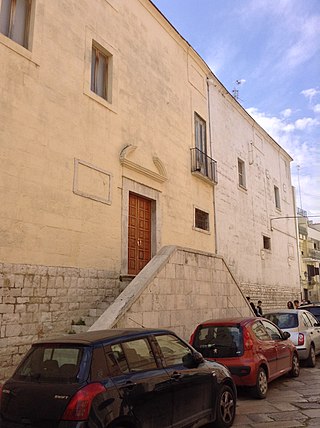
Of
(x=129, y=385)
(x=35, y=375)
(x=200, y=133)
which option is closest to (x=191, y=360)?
(x=129, y=385)

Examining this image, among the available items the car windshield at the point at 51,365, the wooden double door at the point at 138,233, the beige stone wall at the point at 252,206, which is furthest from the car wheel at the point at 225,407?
the beige stone wall at the point at 252,206

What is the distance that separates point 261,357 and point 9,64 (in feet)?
24.2

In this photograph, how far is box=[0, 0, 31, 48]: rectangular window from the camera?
8.61 meters

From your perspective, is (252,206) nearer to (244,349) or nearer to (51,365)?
A: (244,349)

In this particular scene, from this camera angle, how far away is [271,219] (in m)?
22.9

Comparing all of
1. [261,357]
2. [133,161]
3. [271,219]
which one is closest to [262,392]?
[261,357]

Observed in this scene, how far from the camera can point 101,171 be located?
1025cm

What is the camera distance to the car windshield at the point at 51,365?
3715 mm

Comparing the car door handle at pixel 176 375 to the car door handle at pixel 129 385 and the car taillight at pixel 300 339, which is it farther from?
the car taillight at pixel 300 339

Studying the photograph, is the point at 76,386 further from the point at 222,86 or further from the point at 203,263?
the point at 222,86

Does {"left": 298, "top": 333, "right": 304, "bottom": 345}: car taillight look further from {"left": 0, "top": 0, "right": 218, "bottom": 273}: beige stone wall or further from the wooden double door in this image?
{"left": 0, "top": 0, "right": 218, "bottom": 273}: beige stone wall

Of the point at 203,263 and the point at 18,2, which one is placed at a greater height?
the point at 18,2

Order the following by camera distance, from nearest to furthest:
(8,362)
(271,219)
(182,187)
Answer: (8,362), (182,187), (271,219)

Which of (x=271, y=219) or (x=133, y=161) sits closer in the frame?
(x=133, y=161)
